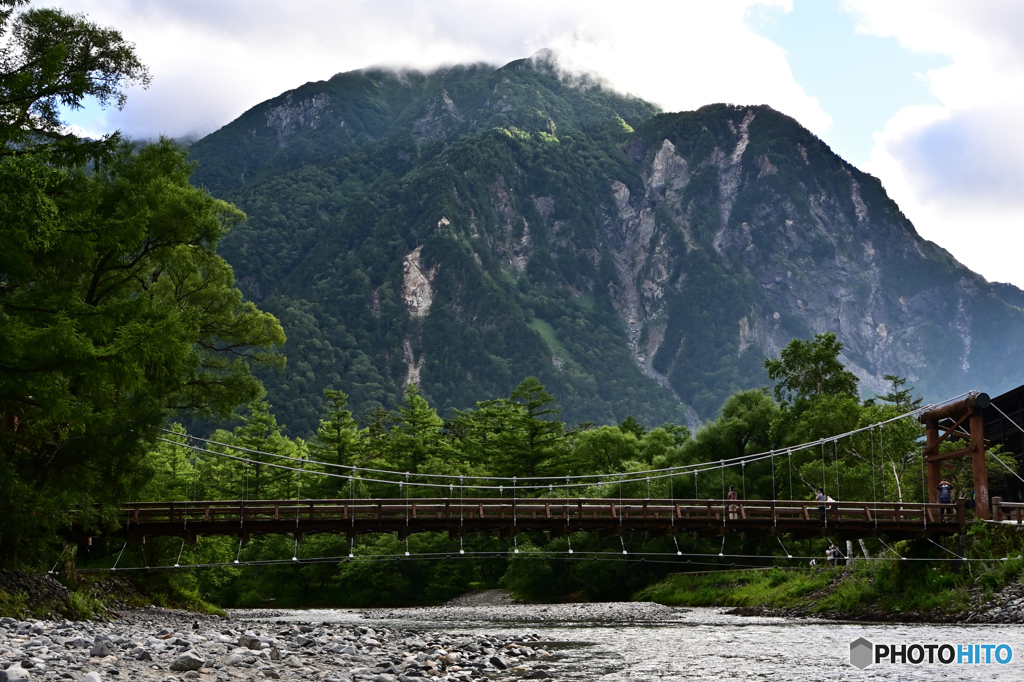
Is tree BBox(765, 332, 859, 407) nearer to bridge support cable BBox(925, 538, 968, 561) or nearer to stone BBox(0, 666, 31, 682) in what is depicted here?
bridge support cable BBox(925, 538, 968, 561)

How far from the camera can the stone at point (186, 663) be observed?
11.1 metres

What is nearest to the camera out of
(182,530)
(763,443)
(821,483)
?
(182,530)

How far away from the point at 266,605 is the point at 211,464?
49.2ft

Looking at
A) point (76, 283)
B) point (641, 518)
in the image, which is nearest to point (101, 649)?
point (76, 283)

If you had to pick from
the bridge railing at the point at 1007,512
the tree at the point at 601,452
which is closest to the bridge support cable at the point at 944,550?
the bridge railing at the point at 1007,512

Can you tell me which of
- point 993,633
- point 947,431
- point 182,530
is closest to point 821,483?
point 947,431

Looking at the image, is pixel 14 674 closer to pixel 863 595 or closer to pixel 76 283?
pixel 76 283

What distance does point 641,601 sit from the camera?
1694 inches

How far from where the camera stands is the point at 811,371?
186 ft

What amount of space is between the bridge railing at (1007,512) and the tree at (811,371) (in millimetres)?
27559

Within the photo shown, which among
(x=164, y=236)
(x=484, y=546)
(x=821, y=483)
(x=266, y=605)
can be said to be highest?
(x=164, y=236)

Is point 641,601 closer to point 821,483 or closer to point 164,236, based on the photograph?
point 821,483

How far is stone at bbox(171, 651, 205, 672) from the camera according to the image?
11086 millimetres

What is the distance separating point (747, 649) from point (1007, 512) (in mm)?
12040
